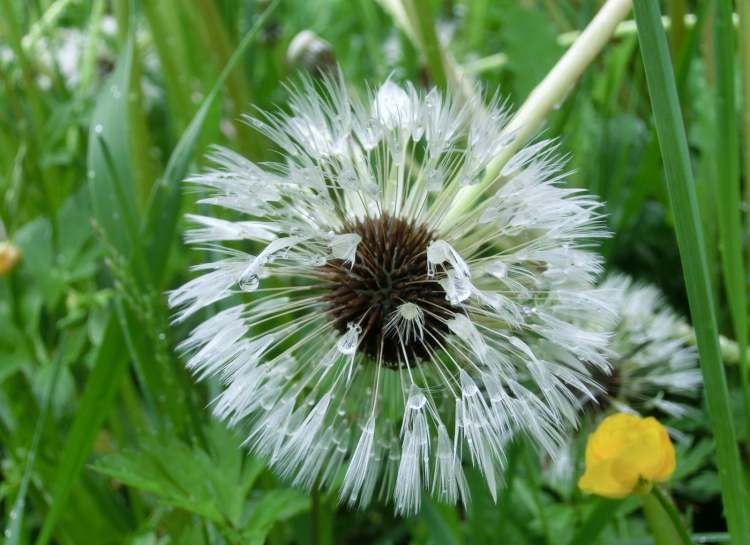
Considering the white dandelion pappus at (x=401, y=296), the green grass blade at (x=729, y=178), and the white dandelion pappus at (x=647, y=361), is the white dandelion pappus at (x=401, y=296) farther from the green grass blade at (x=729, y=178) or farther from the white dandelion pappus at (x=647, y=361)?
the white dandelion pappus at (x=647, y=361)

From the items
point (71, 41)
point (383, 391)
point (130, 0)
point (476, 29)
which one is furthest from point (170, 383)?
point (71, 41)

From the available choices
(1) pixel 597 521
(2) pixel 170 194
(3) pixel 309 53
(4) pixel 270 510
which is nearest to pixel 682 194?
(1) pixel 597 521

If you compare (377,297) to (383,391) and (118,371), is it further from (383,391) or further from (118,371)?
(118,371)

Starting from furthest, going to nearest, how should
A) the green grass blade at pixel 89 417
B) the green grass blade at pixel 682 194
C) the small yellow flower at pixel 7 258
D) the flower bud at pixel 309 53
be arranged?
the flower bud at pixel 309 53
the small yellow flower at pixel 7 258
the green grass blade at pixel 89 417
the green grass blade at pixel 682 194

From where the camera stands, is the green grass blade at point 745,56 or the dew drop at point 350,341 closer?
the dew drop at point 350,341

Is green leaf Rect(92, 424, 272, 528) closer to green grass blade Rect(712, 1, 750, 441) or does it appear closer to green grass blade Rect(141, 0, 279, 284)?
green grass blade Rect(141, 0, 279, 284)

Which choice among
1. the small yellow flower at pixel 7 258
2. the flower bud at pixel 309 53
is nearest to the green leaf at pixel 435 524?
the small yellow flower at pixel 7 258

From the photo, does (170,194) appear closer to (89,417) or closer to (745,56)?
(89,417)

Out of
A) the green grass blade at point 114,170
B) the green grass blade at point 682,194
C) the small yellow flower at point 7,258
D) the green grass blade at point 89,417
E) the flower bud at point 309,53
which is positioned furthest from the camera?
the flower bud at point 309,53
